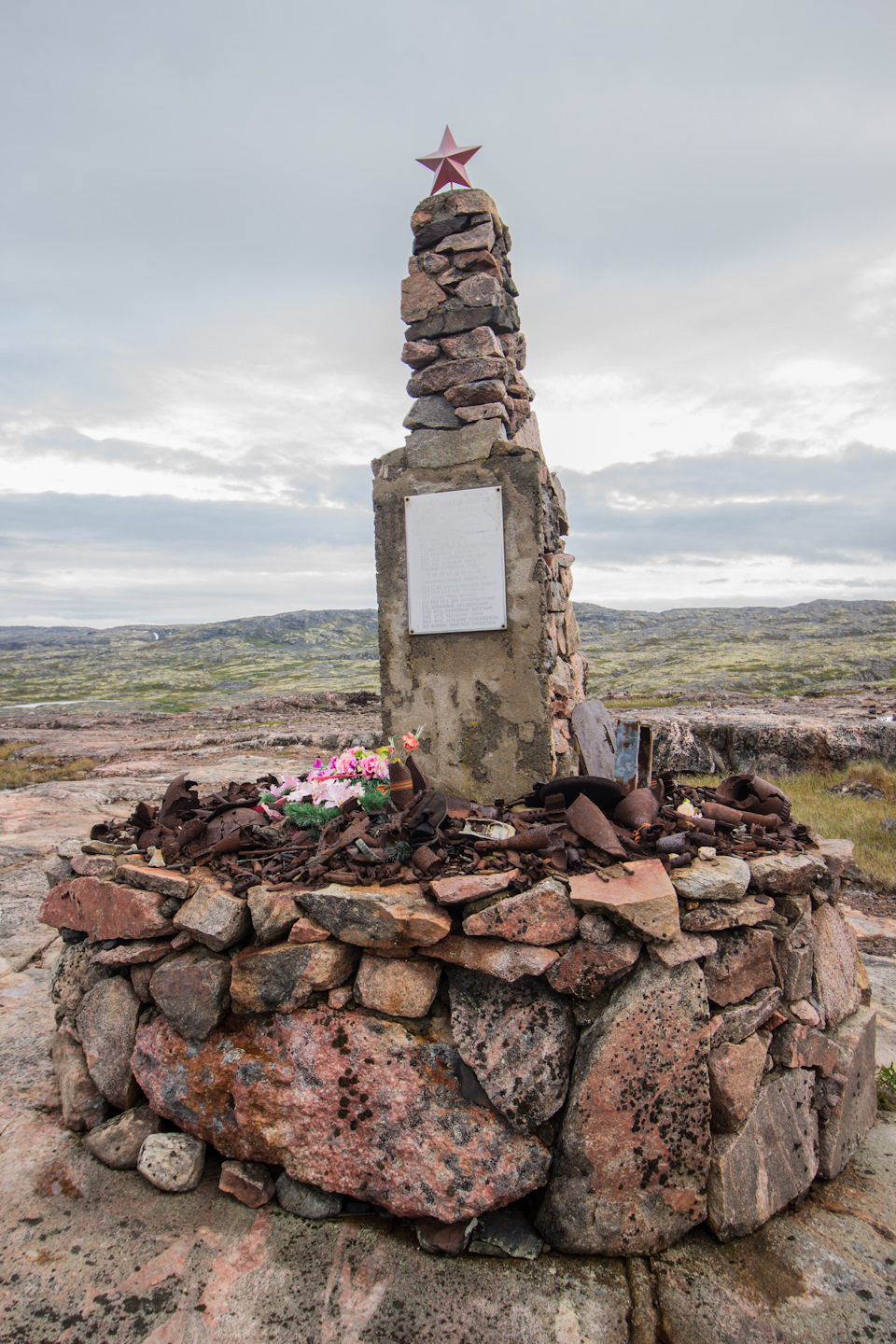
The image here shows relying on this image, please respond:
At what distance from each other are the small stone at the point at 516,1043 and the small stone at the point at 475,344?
452cm

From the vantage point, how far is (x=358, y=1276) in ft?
9.16

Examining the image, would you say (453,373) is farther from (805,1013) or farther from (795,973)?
(805,1013)

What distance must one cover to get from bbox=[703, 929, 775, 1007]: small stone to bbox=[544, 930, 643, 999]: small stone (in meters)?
0.41

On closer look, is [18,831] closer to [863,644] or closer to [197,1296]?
[197,1296]

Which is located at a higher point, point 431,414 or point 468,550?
point 431,414

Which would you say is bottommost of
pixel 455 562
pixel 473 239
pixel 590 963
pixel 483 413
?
pixel 590 963

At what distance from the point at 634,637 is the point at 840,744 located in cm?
7773

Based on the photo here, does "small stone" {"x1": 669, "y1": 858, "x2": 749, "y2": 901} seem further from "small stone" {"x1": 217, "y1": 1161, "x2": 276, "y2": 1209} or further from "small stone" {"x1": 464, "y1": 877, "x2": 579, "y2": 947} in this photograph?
"small stone" {"x1": 217, "y1": 1161, "x2": 276, "y2": 1209}

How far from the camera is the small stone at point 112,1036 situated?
3.56 metres

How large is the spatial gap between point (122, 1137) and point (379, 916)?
1685 millimetres

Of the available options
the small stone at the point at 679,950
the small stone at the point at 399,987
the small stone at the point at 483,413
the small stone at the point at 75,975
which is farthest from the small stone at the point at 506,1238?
the small stone at the point at 483,413

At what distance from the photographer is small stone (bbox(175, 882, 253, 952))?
3.28m

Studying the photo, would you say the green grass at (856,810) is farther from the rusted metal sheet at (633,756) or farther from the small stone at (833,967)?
the small stone at (833,967)

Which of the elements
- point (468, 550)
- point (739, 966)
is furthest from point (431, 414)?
point (739, 966)
